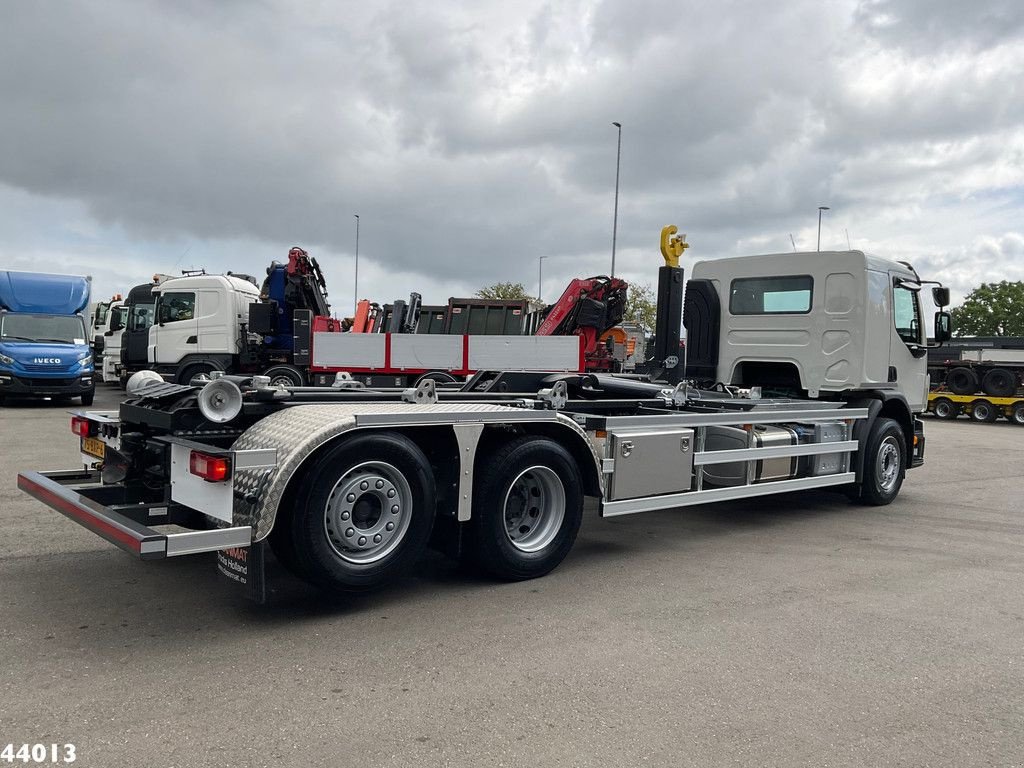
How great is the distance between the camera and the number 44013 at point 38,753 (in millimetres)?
2979

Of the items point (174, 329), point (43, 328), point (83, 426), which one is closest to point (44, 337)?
point (43, 328)

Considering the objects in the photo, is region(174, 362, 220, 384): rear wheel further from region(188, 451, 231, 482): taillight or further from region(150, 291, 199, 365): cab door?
region(188, 451, 231, 482): taillight

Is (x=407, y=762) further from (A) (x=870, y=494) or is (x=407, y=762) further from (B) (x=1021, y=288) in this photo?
(B) (x=1021, y=288)

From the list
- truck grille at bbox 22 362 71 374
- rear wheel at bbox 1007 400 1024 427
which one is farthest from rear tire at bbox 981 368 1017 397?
truck grille at bbox 22 362 71 374

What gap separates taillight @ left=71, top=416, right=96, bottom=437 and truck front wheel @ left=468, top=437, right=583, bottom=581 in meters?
2.80

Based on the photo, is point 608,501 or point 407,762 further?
point 608,501

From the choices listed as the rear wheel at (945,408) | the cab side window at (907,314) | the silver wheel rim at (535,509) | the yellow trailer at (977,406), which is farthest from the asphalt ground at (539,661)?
the rear wheel at (945,408)

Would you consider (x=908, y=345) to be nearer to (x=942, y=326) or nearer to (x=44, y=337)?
(x=942, y=326)

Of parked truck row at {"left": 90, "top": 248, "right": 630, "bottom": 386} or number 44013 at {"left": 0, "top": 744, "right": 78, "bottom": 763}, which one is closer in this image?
number 44013 at {"left": 0, "top": 744, "right": 78, "bottom": 763}

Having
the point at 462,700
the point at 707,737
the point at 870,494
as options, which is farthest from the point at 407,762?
the point at 870,494

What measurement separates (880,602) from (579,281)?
15681 mm

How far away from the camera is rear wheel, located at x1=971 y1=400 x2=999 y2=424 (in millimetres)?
24125

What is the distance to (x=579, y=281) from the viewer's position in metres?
20.4

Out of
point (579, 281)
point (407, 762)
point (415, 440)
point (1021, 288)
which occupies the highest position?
point (1021, 288)
